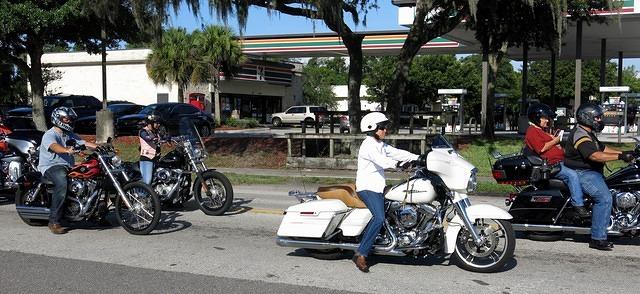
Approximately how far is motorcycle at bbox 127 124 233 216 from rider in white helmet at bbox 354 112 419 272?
3.76 meters

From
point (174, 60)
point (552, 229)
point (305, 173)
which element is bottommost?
point (305, 173)

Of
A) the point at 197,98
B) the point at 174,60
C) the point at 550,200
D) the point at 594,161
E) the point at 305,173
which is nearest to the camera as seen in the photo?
the point at 594,161

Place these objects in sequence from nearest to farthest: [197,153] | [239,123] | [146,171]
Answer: [146,171] < [197,153] < [239,123]

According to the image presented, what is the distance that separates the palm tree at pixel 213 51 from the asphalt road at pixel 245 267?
32.2 metres

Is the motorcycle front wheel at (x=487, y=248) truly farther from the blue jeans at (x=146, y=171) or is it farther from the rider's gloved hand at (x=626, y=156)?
the blue jeans at (x=146, y=171)

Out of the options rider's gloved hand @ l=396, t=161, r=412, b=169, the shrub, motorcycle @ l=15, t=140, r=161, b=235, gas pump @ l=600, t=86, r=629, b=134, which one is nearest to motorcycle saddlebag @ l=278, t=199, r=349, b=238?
rider's gloved hand @ l=396, t=161, r=412, b=169

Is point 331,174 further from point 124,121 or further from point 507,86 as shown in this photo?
point 507,86

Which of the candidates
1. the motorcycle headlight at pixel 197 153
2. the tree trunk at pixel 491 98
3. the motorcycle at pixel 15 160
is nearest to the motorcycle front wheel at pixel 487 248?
the motorcycle headlight at pixel 197 153

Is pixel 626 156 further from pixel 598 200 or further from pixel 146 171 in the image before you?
pixel 146 171

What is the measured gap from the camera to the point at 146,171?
9734mm

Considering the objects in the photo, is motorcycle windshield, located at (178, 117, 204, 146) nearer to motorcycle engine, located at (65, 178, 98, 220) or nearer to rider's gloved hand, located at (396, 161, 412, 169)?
motorcycle engine, located at (65, 178, 98, 220)

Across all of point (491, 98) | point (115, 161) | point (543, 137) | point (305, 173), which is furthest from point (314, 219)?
point (491, 98)

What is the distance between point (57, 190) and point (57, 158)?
474 mm

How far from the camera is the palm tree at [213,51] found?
40312 millimetres
